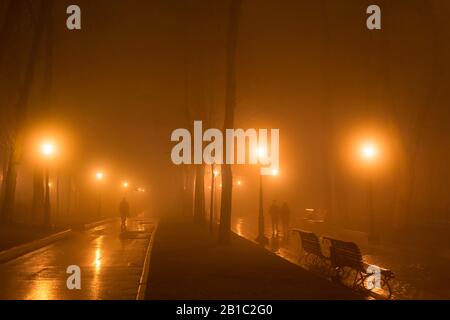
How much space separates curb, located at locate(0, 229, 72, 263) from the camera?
53.3 feet

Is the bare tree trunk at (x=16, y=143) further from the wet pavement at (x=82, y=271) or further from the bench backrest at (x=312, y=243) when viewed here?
the bench backrest at (x=312, y=243)

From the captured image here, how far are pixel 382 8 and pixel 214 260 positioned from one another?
796 inches

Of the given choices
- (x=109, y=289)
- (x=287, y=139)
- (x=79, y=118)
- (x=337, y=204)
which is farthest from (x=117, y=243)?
(x=287, y=139)

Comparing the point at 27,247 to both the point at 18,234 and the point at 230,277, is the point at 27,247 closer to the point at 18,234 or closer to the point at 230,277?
the point at 18,234

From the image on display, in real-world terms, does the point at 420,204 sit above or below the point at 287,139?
below

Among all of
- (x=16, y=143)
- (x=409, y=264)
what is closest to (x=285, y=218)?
(x=409, y=264)

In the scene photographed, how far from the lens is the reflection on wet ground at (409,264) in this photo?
1203 cm

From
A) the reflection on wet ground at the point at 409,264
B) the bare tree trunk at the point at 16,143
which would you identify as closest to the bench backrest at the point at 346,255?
the reflection on wet ground at the point at 409,264

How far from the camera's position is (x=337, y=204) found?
36.7 meters

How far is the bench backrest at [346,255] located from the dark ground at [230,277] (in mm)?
936

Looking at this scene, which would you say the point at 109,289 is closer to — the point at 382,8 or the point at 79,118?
the point at 382,8

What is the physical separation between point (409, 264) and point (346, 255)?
5.11 meters

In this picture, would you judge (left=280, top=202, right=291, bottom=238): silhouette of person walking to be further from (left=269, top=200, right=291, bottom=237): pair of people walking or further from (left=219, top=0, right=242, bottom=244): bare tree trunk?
(left=219, top=0, right=242, bottom=244): bare tree trunk
